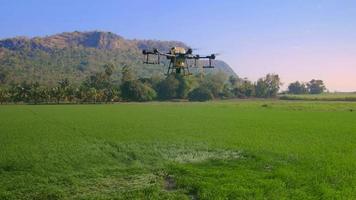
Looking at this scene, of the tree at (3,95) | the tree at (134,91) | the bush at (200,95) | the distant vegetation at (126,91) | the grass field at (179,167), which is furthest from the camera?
the bush at (200,95)

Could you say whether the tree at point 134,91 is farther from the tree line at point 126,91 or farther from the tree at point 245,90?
the tree at point 245,90

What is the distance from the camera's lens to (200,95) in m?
168

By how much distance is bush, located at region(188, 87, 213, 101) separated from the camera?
6604 inches

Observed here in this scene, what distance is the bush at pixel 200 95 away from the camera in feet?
550

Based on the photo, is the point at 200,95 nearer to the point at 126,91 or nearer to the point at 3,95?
the point at 126,91

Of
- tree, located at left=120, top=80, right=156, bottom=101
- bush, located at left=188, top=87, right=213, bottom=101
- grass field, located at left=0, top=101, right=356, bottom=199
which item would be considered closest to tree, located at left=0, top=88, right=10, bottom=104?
tree, located at left=120, top=80, right=156, bottom=101

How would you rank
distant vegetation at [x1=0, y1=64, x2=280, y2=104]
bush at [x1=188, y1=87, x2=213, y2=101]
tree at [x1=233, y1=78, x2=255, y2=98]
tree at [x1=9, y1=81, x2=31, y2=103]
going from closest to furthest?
1. tree at [x1=9, y1=81, x2=31, y2=103]
2. distant vegetation at [x1=0, y1=64, x2=280, y2=104]
3. bush at [x1=188, y1=87, x2=213, y2=101]
4. tree at [x1=233, y1=78, x2=255, y2=98]

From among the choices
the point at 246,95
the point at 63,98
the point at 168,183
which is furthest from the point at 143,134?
the point at 246,95

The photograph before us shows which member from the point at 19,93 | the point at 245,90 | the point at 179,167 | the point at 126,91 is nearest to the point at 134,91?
the point at 126,91

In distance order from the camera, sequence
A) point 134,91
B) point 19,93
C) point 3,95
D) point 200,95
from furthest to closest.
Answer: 1. point 200,95
2. point 134,91
3. point 19,93
4. point 3,95

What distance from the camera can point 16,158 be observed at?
88.2 ft

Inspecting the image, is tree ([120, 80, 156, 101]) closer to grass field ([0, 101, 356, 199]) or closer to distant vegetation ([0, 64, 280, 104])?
distant vegetation ([0, 64, 280, 104])

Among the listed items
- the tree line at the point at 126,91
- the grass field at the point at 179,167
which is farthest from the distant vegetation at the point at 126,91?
the grass field at the point at 179,167

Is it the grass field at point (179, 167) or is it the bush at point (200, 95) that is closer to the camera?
the grass field at point (179, 167)
